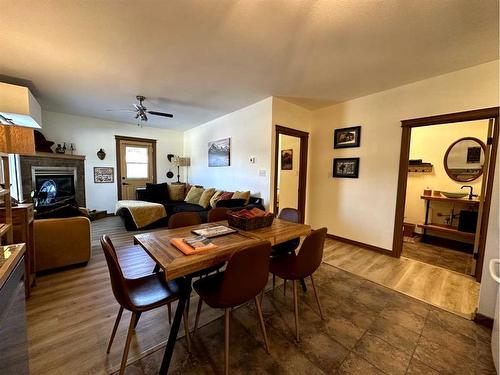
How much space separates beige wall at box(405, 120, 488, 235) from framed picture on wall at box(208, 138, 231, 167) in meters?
3.83

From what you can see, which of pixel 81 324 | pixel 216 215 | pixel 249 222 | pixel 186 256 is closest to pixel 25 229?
pixel 81 324

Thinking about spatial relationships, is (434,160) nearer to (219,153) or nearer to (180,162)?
(219,153)

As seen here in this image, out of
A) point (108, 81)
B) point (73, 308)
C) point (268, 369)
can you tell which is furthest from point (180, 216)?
point (108, 81)

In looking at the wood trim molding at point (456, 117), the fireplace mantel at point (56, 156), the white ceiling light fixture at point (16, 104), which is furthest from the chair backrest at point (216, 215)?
the fireplace mantel at point (56, 156)

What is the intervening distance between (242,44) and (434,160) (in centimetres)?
416

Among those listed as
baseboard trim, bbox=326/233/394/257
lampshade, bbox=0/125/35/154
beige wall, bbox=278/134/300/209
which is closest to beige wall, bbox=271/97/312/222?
beige wall, bbox=278/134/300/209

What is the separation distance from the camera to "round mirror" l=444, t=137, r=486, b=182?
3531 millimetres

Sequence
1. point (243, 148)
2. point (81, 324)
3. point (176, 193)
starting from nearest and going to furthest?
point (81, 324), point (243, 148), point (176, 193)

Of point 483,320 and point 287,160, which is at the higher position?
point 287,160

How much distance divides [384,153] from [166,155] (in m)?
5.67

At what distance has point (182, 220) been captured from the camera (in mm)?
2105

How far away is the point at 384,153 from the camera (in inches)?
130

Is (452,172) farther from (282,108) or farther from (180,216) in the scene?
(180,216)

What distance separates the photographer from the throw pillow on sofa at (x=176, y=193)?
5.57 m
